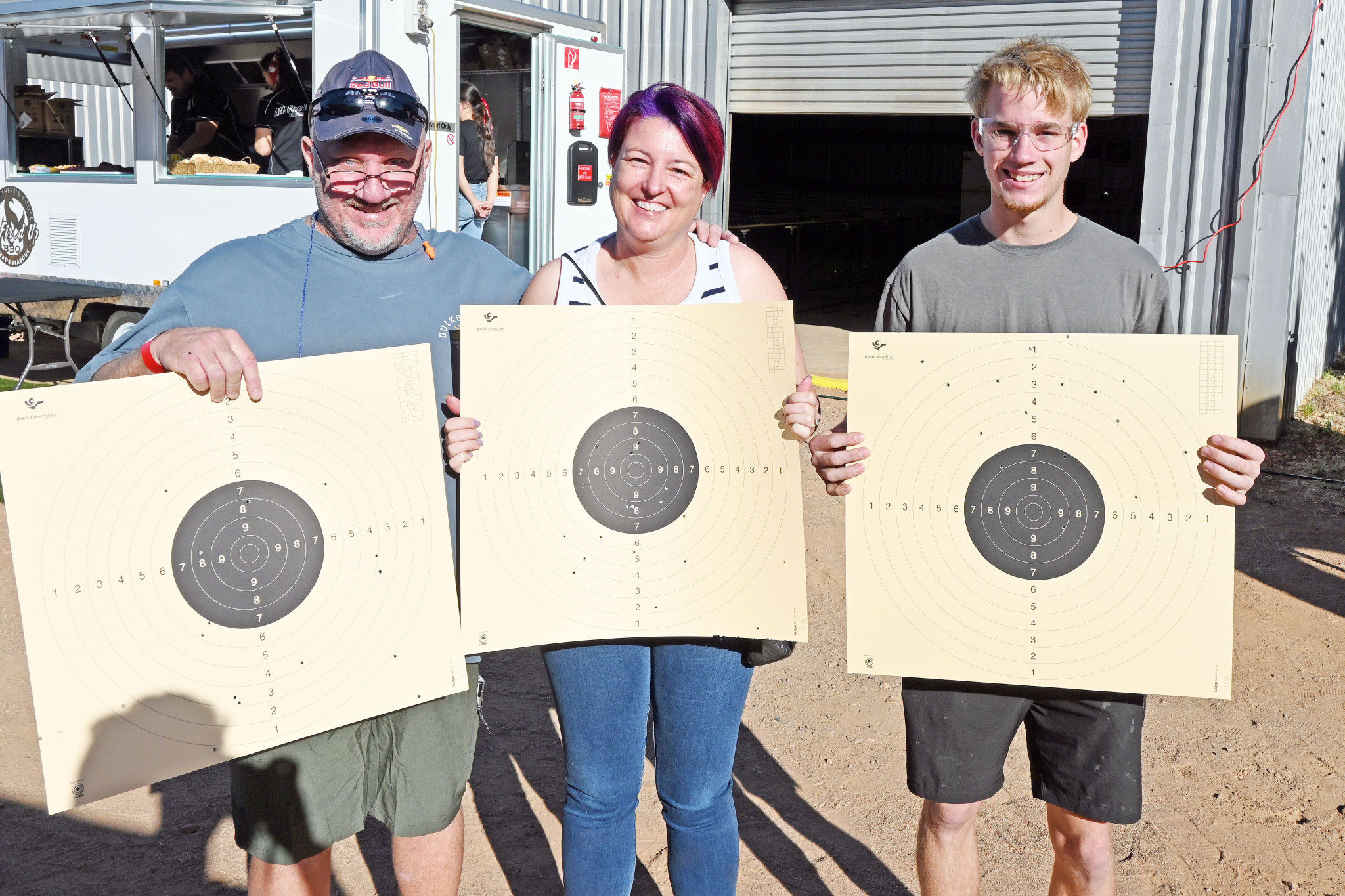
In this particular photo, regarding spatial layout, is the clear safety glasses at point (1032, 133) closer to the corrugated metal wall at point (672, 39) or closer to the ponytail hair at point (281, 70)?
the ponytail hair at point (281, 70)

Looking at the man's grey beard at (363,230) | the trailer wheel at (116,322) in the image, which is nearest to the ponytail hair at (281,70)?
the trailer wheel at (116,322)

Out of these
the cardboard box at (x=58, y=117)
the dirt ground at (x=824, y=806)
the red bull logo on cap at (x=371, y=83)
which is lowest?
the dirt ground at (x=824, y=806)

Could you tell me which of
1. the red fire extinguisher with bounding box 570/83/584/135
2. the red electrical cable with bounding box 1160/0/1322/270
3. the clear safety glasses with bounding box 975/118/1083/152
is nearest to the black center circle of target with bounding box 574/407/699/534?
the clear safety glasses with bounding box 975/118/1083/152

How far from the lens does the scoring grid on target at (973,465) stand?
7.13 feet

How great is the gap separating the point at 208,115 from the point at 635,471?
7.69 m

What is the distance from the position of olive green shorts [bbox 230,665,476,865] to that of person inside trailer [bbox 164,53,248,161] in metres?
7.57

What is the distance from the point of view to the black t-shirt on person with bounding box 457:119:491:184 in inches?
359

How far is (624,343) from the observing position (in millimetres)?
2260

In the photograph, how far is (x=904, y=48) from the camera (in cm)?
942

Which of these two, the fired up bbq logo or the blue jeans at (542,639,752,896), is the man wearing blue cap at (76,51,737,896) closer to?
the blue jeans at (542,639,752,896)

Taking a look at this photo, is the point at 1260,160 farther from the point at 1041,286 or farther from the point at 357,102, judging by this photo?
the point at 357,102

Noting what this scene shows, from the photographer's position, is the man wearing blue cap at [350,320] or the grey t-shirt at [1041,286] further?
the grey t-shirt at [1041,286]

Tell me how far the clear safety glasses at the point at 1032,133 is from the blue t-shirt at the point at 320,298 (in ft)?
3.57

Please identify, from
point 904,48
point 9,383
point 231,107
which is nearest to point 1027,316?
point 904,48
